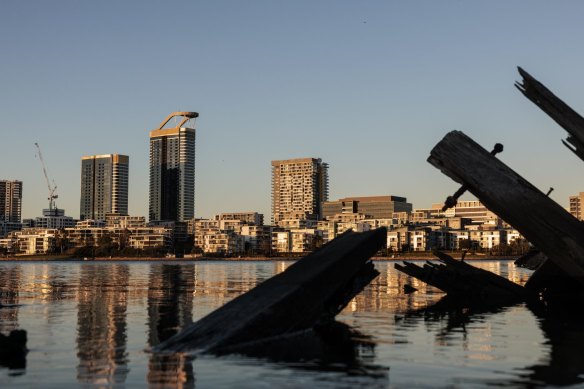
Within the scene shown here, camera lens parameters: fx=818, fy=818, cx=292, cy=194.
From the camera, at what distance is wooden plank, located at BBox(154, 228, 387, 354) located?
51.4ft

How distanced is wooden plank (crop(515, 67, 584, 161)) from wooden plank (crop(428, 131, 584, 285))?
3.96 ft

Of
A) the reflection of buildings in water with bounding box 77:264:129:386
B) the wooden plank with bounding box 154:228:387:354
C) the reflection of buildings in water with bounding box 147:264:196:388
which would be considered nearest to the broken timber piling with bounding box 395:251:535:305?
the reflection of buildings in water with bounding box 147:264:196:388

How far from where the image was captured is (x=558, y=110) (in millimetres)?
16312

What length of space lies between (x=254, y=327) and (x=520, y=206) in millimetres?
5753

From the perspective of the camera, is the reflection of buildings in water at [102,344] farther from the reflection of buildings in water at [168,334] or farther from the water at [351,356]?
the reflection of buildings in water at [168,334]

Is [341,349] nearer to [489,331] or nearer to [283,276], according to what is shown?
[283,276]

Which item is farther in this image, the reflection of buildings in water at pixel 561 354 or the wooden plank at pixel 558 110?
the wooden plank at pixel 558 110

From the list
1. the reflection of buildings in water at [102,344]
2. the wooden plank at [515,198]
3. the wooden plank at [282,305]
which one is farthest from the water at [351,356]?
the wooden plank at [515,198]

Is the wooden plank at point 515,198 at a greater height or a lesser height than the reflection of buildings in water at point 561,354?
greater

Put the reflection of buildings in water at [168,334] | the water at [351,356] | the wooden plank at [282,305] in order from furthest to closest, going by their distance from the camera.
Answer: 1. the wooden plank at [282,305]
2. the water at [351,356]
3. the reflection of buildings in water at [168,334]

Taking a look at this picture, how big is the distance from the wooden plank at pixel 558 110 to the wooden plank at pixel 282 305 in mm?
5024

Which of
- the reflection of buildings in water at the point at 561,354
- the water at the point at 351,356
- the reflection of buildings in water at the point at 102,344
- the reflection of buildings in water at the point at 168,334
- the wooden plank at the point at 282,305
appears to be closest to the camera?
the reflection of buildings in water at the point at 168,334

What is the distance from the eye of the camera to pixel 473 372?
47.4 feet

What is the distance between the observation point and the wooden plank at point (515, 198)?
15.9 m
